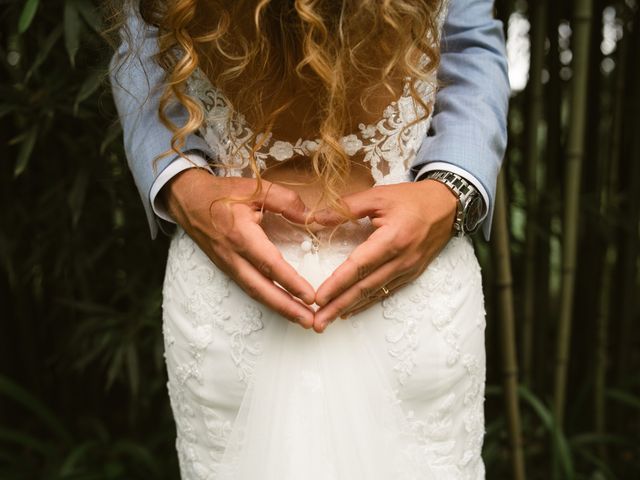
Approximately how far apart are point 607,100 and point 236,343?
163cm

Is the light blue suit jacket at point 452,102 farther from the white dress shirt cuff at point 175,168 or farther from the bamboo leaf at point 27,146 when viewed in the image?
the bamboo leaf at point 27,146

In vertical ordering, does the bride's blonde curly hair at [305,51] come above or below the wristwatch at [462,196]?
above

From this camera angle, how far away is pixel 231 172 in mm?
935

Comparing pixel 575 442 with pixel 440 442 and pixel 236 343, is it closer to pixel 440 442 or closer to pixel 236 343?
pixel 440 442

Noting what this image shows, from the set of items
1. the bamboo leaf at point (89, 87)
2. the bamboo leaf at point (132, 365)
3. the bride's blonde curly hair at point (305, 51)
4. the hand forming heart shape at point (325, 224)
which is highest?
the bamboo leaf at point (89, 87)

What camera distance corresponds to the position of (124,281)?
177 cm

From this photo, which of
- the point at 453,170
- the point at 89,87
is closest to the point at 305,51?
the point at 453,170

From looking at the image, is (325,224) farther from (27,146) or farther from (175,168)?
(27,146)

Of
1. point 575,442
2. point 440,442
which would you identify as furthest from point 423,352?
point 575,442

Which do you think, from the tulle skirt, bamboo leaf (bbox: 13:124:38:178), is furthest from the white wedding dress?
bamboo leaf (bbox: 13:124:38:178)

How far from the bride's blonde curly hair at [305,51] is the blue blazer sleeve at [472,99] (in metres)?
0.10

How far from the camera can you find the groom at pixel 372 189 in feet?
2.63

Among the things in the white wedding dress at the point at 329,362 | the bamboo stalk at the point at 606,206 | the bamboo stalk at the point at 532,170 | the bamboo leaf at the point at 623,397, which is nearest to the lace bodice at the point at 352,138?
the white wedding dress at the point at 329,362

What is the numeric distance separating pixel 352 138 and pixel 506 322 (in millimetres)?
679
